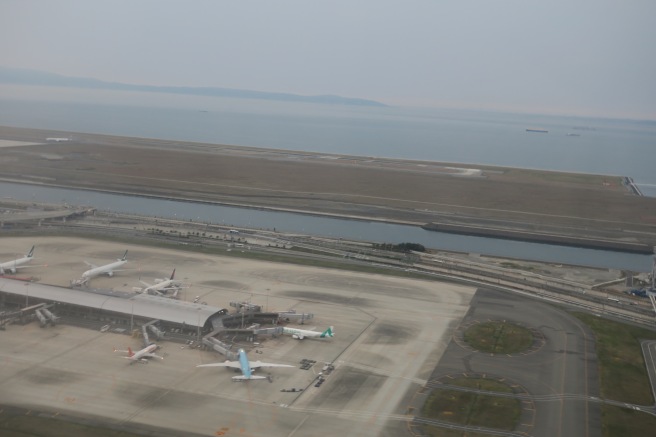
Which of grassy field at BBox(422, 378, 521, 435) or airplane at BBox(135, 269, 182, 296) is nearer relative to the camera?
grassy field at BBox(422, 378, 521, 435)

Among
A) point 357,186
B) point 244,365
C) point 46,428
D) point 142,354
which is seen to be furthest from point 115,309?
point 357,186

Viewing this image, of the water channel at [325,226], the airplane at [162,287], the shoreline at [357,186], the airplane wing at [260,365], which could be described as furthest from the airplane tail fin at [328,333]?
the shoreline at [357,186]

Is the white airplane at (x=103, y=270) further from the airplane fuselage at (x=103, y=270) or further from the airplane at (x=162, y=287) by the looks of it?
the airplane at (x=162, y=287)

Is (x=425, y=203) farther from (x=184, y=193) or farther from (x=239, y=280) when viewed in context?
(x=239, y=280)

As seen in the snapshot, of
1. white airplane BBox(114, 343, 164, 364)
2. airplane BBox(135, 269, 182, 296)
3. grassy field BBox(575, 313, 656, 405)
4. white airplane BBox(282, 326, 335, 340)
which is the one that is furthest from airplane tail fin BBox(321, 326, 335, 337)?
grassy field BBox(575, 313, 656, 405)

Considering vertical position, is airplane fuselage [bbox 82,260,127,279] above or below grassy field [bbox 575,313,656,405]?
above

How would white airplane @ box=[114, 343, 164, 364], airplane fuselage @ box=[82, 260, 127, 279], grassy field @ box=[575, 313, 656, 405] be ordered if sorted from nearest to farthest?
grassy field @ box=[575, 313, 656, 405]
white airplane @ box=[114, 343, 164, 364]
airplane fuselage @ box=[82, 260, 127, 279]

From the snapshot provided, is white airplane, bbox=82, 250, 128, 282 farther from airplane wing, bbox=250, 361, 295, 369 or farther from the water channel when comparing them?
the water channel

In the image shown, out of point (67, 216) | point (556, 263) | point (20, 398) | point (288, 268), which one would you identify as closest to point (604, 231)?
point (556, 263)
